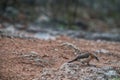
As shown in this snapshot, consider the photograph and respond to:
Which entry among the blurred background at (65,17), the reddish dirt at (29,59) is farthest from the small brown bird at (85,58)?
the blurred background at (65,17)

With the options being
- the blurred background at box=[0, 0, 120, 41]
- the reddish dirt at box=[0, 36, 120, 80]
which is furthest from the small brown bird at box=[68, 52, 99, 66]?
the blurred background at box=[0, 0, 120, 41]

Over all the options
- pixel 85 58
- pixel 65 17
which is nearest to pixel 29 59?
pixel 85 58

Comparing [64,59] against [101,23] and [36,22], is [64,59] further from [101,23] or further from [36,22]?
[101,23]

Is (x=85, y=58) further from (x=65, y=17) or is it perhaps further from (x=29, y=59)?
(x=65, y=17)

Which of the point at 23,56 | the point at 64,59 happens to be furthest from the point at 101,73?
the point at 23,56

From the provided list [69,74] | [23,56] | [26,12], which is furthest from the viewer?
[26,12]

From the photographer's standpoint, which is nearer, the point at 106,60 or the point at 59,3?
the point at 106,60
